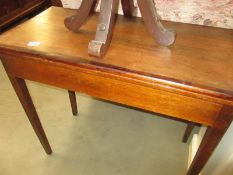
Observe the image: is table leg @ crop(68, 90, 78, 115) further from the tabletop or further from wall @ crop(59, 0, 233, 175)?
wall @ crop(59, 0, 233, 175)

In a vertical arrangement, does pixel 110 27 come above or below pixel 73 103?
above

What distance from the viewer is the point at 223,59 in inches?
23.6

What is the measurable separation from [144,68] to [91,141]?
0.82 m

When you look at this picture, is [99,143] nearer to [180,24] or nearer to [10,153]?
[10,153]

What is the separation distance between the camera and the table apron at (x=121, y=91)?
544 mm

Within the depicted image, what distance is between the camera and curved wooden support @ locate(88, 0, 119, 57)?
60 cm

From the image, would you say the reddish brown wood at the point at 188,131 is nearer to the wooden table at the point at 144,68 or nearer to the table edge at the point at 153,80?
the wooden table at the point at 144,68

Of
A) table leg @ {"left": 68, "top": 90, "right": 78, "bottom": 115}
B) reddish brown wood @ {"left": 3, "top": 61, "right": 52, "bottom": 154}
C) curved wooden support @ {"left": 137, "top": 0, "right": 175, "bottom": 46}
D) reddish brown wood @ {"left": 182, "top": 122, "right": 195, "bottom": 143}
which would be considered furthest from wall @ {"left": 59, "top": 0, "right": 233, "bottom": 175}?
table leg @ {"left": 68, "top": 90, "right": 78, "bottom": 115}

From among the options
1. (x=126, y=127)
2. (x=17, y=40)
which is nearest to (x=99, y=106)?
(x=126, y=127)

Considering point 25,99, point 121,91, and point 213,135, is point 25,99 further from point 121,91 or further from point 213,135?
point 213,135

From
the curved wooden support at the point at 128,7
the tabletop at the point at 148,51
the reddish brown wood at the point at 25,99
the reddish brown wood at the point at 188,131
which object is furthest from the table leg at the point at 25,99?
the reddish brown wood at the point at 188,131

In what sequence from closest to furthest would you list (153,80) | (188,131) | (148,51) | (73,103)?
(153,80), (148,51), (188,131), (73,103)

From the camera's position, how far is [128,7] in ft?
2.55

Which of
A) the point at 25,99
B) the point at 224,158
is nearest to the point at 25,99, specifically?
the point at 25,99
